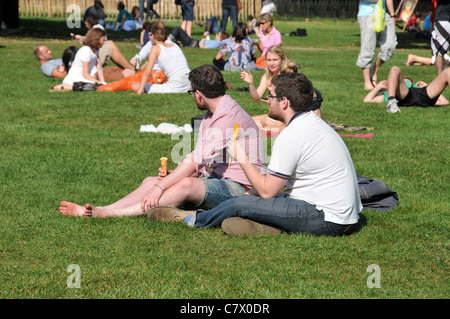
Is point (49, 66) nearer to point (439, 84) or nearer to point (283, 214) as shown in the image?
point (439, 84)

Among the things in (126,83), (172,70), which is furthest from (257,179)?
(126,83)

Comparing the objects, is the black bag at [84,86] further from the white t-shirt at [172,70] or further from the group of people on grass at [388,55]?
the group of people on grass at [388,55]

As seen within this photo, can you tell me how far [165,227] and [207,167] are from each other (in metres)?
0.73

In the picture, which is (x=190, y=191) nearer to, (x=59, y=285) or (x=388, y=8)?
(x=59, y=285)

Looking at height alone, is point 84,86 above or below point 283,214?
below

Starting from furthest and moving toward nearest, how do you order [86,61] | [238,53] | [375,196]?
1. [238,53]
2. [86,61]
3. [375,196]

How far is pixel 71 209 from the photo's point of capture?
20.3 ft

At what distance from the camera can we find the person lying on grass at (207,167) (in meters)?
5.95

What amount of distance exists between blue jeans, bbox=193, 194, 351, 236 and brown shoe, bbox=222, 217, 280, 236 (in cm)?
4

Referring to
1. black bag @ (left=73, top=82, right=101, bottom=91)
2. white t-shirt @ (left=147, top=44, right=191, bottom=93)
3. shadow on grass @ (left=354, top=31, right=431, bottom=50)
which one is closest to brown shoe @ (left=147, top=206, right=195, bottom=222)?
white t-shirt @ (left=147, top=44, right=191, bottom=93)

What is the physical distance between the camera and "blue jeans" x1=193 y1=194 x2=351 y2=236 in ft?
17.8

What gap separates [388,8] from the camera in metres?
13.6
